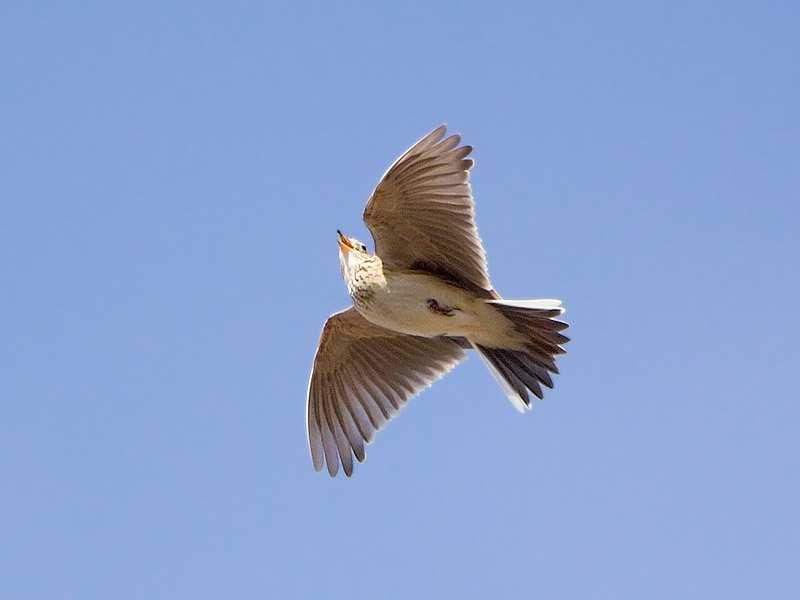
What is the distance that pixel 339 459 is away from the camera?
1173 centimetres

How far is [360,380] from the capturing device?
12.0 metres

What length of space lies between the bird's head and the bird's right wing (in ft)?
3.06

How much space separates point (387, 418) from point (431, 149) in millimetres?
2845

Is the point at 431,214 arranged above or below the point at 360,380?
above

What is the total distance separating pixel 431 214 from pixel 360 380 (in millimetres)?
2265

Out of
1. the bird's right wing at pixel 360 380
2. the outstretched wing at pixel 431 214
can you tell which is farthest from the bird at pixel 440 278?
the bird's right wing at pixel 360 380

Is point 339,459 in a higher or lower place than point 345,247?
lower

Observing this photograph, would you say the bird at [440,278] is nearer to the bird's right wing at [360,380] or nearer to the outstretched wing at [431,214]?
the outstretched wing at [431,214]

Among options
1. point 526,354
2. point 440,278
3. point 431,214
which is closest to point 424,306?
point 440,278

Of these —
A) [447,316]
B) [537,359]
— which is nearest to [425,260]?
[447,316]

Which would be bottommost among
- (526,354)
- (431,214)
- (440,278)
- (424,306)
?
(526,354)

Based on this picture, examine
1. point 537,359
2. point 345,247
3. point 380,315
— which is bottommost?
point 537,359

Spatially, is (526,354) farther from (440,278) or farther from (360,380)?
(360,380)

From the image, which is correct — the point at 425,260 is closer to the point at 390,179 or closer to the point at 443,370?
the point at 390,179
